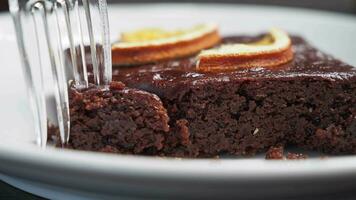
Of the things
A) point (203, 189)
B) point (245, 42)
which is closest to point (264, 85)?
point (245, 42)

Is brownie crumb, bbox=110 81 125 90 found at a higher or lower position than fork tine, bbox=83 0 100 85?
lower

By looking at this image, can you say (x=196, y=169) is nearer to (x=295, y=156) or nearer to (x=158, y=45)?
(x=295, y=156)

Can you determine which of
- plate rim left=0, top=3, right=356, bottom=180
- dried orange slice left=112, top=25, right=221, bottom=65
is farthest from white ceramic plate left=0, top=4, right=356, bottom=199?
dried orange slice left=112, top=25, right=221, bottom=65

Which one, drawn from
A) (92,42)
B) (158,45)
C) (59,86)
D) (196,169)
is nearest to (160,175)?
(196,169)

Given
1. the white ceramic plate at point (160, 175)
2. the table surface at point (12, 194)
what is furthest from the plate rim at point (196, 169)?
the table surface at point (12, 194)

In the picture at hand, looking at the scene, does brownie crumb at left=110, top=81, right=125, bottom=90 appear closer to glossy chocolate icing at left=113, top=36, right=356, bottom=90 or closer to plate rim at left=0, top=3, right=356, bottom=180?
glossy chocolate icing at left=113, top=36, right=356, bottom=90

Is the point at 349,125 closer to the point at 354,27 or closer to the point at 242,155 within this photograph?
the point at 242,155

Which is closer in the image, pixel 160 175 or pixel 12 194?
pixel 160 175
